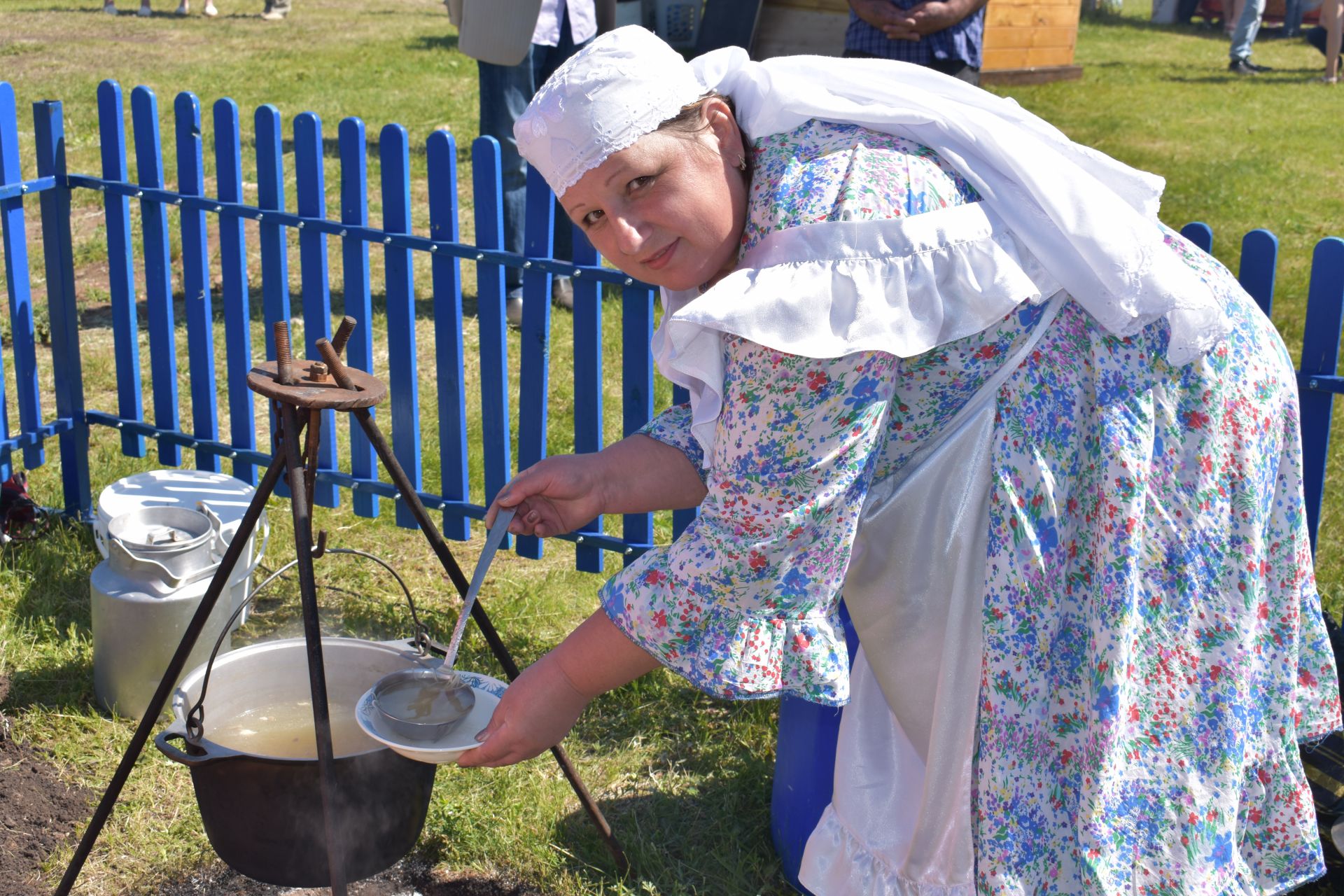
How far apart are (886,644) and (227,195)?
9.86 ft

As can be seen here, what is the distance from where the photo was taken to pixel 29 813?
317 centimetres

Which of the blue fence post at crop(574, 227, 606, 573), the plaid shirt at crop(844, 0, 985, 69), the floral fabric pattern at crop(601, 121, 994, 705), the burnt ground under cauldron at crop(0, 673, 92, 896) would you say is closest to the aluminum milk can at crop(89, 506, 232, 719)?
the burnt ground under cauldron at crop(0, 673, 92, 896)

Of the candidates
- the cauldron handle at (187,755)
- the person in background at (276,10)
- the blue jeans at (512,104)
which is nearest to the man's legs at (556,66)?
the blue jeans at (512,104)

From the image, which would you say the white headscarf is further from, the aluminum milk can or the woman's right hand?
the aluminum milk can

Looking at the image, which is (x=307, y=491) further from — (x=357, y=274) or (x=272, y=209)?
(x=272, y=209)

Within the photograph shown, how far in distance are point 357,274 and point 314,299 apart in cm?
20

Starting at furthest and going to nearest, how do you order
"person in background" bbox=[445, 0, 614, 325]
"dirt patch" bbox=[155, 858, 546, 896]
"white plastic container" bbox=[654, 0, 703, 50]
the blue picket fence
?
"white plastic container" bbox=[654, 0, 703, 50] → "person in background" bbox=[445, 0, 614, 325] → the blue picket fence → "dirt patch" bbox=[155, 858, 546, 896]

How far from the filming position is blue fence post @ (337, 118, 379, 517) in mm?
3990

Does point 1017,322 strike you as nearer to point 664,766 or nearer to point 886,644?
point 886,644

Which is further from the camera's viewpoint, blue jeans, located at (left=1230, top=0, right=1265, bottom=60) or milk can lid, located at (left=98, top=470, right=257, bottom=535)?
blue jeans, located at (left=1230, top=0, right=1265, bottom=60)

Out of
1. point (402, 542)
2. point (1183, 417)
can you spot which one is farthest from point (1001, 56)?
point (1183, 417)

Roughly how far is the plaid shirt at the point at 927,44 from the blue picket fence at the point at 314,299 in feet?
8.99

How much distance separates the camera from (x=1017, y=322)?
189cm

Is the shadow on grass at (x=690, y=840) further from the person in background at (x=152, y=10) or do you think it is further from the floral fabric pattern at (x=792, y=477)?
the person in background at (x=152, y=10)
